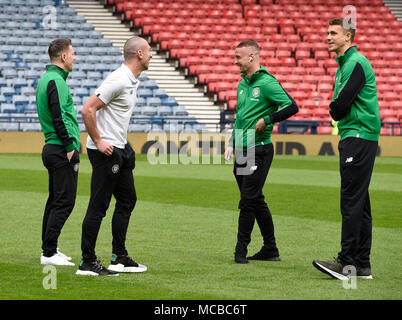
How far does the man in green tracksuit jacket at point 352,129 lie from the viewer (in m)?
6.30

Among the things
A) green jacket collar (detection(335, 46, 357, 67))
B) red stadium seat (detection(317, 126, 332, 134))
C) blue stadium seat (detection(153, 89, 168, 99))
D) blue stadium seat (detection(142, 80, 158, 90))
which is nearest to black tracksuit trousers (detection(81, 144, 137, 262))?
green jacket collar (detection(335, 46, 357, 67))

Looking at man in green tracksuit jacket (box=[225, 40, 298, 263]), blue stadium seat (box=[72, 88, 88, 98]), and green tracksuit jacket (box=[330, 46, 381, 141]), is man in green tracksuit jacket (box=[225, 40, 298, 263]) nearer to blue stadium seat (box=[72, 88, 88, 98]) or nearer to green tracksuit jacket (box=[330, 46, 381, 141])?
green tracksuit jacket (box=[330, 46, 381, 141])

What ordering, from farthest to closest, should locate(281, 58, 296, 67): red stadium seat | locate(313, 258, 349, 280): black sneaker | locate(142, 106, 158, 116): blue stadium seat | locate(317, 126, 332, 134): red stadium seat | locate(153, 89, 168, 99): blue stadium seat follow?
locate(281, 58, 296, 67): red stadium seat → locate(153, 89, 168, 99): blue stadium seat → locate(142, 106, 158, 116): blue stadium seat → locate(317, 126, 332, 134): red stadium seat → locate(313, 258, 349, 280): black sneaker

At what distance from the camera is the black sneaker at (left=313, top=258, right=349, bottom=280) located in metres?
6.39

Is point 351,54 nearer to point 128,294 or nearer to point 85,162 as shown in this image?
point 128,294

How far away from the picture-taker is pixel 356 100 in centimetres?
637

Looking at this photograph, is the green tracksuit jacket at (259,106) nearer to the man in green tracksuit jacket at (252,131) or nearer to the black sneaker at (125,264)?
the man in green tracksuit jacket at (252,131)

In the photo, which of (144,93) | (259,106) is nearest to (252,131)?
(259,106)

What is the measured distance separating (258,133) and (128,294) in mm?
2265

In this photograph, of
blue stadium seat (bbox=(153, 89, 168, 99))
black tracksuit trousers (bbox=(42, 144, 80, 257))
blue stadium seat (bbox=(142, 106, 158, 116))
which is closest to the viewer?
black tracksuit trousers (bbox=(42, 144, 80, 257))

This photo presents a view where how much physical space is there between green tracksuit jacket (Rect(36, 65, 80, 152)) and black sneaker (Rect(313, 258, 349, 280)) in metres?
2.44

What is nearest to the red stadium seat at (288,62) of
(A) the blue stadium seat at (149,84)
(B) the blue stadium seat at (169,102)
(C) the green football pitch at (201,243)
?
(B) the blue stadium seat at (169,102)

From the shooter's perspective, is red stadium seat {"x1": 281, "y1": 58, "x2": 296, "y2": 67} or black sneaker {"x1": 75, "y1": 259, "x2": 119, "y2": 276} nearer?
black sneaker {"x1": 75, "y1": 259, "x2": 119, "y2": 276}

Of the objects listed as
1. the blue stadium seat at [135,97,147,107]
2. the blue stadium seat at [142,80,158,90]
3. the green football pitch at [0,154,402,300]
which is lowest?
the green football pitch at [0,154,402,300]
